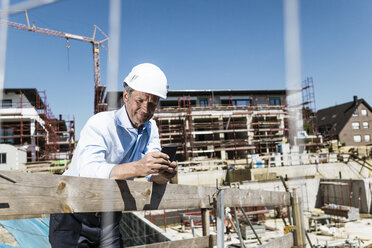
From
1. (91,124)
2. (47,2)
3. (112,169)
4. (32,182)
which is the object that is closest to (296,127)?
(112,169)

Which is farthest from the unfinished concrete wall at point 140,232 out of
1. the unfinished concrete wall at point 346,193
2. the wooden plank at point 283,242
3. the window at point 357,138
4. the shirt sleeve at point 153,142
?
the window at point 357,138

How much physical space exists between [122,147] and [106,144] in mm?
122

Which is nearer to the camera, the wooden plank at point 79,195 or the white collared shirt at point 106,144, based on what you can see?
the wooden plank at point 79,195

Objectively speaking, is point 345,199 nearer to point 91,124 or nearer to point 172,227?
point 172,227

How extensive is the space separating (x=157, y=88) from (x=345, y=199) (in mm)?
18480

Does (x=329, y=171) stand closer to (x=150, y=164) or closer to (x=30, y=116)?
(x=30, y=116)

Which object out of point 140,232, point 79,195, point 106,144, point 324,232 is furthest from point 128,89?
point 324,232

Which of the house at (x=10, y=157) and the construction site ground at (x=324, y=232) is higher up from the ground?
the house at (x=10, y=157)

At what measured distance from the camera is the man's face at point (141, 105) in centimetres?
138

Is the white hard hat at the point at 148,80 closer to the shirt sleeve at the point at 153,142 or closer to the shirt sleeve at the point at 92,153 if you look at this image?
the shirt sleeve at the point at 92,153

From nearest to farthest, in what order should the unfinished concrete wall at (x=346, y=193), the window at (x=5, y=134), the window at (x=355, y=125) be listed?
1. the window at (x=5, y=134)
2. the unfinished concrete wall at (x=346, y=193)
3. the window at (x=355, y=125)

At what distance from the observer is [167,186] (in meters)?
1.69

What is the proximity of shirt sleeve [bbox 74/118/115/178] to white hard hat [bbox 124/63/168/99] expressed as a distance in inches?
11.8

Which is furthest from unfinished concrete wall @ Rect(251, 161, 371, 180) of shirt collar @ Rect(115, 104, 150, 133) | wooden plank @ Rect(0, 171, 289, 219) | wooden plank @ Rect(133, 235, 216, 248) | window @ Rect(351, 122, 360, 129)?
window @ Rect(351, 122, 360, 129)
